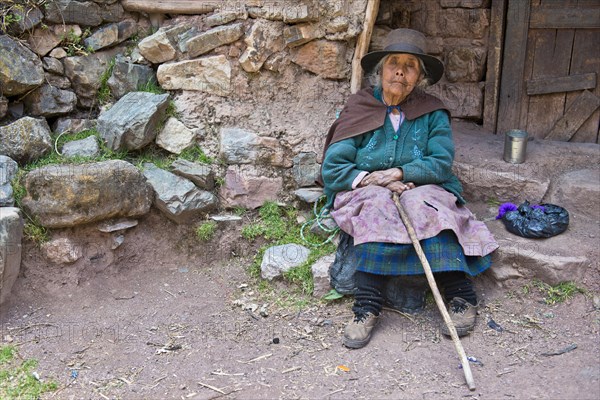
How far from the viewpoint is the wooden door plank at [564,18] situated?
177 inches

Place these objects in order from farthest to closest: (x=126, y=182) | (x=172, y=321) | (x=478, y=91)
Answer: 1. (x=478, y=91)
2. (x=126, y=182)
3. (x=172, y=321)

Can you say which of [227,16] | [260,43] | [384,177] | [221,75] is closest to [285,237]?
[384,177]

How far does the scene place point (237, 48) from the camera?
14.2 ft

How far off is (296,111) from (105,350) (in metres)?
1.95

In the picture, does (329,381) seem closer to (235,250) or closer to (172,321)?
(172,321)

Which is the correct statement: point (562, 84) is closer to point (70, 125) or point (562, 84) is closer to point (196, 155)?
point (196, 155)

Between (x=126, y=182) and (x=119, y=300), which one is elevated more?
(x=126, y=182)

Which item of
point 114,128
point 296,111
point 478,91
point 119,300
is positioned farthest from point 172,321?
point 478,91

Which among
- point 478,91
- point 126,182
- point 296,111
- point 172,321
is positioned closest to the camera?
point 172,321

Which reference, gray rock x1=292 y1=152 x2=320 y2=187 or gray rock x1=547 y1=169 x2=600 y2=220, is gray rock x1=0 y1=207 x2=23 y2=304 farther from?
gray rock x1=547 y1=169 x2=600 y2=220

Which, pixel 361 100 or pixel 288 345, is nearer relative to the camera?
pixel 288 345

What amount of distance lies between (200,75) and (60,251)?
1.40 meters

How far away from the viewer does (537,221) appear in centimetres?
382

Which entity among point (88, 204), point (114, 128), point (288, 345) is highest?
point (114, 128)
